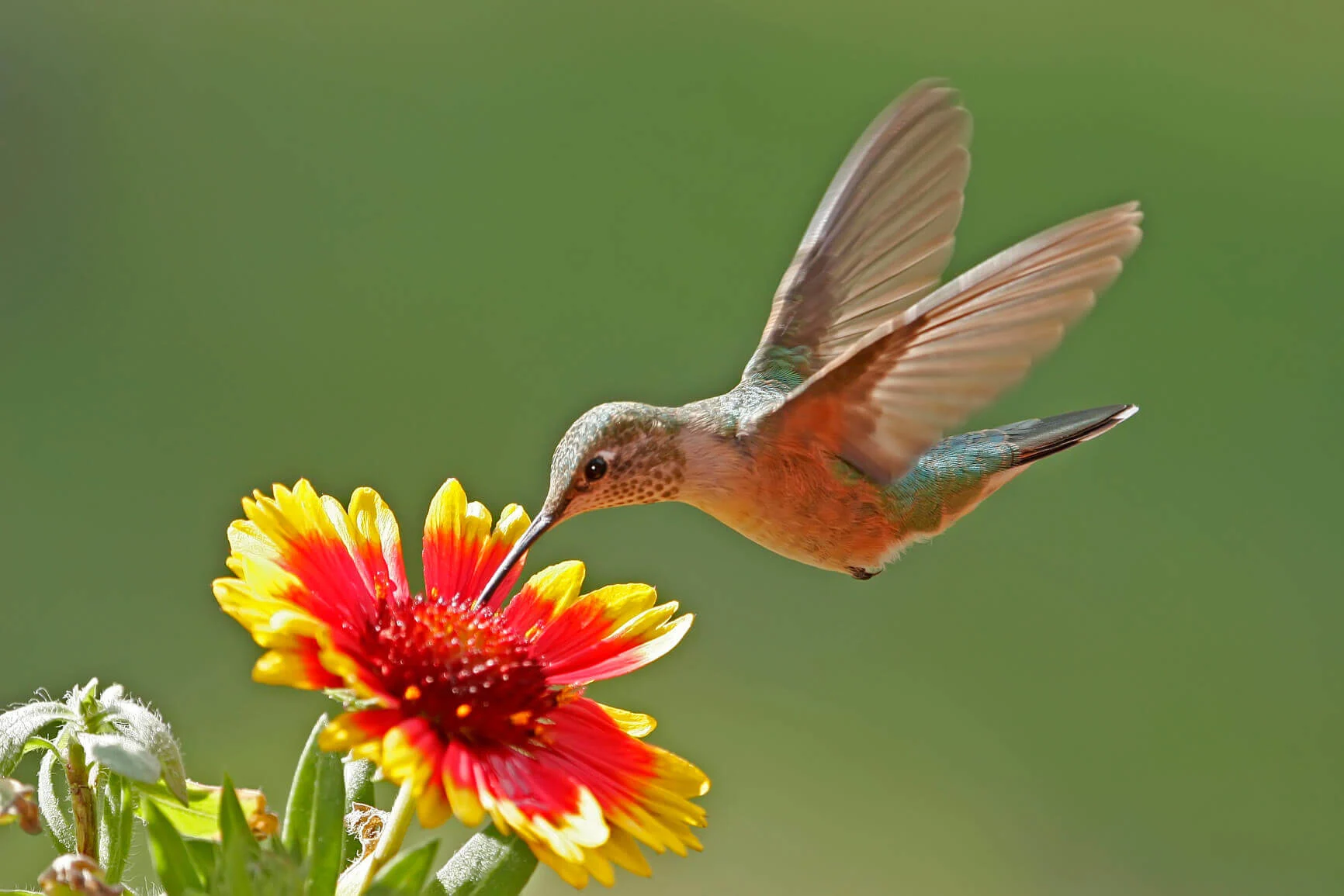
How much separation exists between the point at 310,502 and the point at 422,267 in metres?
3.21

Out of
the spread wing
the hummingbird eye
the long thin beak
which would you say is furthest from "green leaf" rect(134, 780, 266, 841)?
the spread wing

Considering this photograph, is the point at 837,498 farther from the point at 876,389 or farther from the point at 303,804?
the point at 303,804

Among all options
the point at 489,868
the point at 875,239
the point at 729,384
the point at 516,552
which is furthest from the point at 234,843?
the point at 729,384

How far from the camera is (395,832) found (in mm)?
574

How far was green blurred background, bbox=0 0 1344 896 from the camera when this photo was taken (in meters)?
3.26

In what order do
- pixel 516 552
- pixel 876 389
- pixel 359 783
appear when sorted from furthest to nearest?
1. pixel 876 389
2. pixel 516 552
3. pixel 359 783

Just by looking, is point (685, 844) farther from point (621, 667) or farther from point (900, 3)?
point (900, 3)

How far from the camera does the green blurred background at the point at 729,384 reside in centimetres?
326

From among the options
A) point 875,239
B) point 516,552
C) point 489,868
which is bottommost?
point 489,868

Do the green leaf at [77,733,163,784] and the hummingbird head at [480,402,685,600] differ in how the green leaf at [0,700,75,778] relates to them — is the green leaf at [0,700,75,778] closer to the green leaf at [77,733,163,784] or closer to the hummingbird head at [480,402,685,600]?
the green leaf at [77,733,163,784]

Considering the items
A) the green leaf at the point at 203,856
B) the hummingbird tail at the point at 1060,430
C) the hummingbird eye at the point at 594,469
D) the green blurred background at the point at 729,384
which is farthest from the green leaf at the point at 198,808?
the green blurred background at the point at 729,384

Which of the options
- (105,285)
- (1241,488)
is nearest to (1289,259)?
(1241,488)

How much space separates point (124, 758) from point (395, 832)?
120mm

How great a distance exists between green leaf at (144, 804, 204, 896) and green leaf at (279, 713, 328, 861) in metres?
0.04
